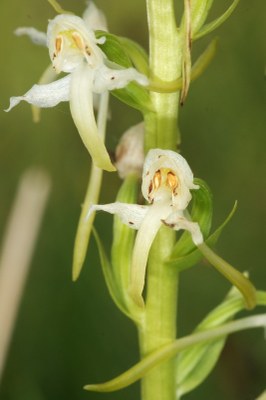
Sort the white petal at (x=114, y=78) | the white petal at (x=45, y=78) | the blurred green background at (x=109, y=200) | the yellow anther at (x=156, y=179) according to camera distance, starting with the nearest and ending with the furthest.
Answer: the white petal at (x=114, y=78) < the yellow anther at (x=156, y=179) < the white petal at (x=45, y=78) < the blurred green background at (x=109, y=200)

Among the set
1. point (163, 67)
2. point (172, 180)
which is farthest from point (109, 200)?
point (163, 67)

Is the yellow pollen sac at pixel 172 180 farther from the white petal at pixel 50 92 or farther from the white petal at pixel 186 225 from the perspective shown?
the white petal at pixel 50 92

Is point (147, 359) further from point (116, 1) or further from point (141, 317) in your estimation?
point (116, 1)

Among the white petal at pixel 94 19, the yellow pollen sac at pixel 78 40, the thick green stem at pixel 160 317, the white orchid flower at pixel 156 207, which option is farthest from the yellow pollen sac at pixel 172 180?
the white petal at pixel 94 19

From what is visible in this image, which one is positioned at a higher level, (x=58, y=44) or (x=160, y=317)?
(x=58, y=44)

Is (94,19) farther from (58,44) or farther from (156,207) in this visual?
(156,207)

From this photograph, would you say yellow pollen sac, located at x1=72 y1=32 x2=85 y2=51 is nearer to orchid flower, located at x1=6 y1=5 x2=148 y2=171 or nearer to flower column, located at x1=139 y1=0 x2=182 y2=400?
orchid flower, located at x1=6 y1=5 x2=148 y2=171
